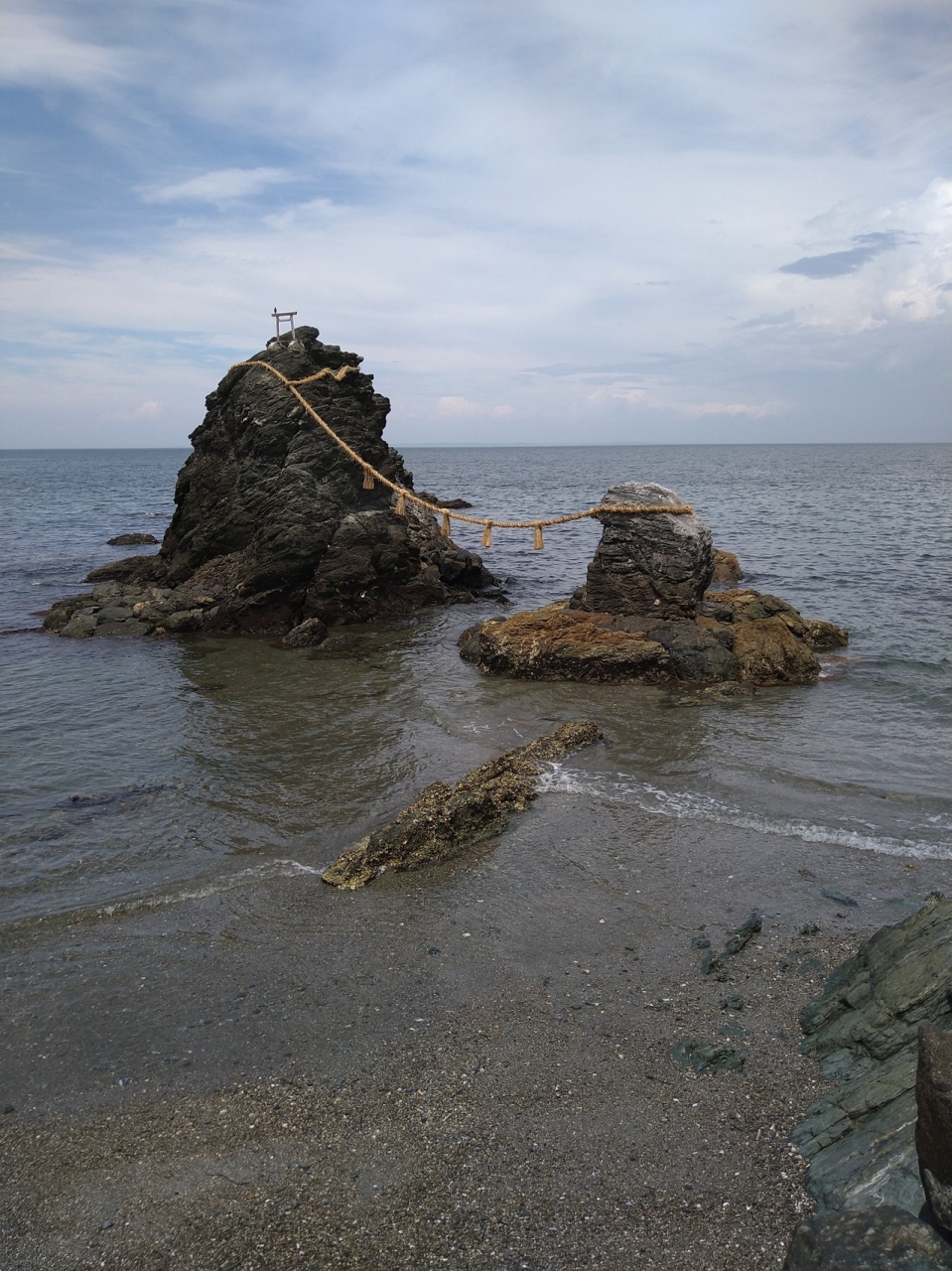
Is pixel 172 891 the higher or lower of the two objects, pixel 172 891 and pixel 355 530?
the lower

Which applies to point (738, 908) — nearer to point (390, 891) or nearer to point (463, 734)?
point (390, 891)

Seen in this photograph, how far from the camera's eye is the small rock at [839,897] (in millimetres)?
6509

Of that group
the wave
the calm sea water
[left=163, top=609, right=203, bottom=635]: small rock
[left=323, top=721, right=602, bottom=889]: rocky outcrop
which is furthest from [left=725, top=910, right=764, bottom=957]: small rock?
[left=163, top=609, right=203, bottom=635]: small rock

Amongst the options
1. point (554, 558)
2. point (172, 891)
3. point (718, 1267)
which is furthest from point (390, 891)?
point (554, 558)

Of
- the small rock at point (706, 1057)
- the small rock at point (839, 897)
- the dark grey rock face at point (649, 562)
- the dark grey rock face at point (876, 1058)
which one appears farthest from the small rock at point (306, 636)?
the dark grey rock face at point (876, 1058)

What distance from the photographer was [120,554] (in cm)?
2939

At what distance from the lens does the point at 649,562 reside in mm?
14336

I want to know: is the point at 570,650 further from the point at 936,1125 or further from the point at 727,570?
the point at 727,570

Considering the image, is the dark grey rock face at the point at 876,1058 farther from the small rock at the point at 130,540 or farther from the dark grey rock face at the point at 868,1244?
the small rock at the point at 130,540

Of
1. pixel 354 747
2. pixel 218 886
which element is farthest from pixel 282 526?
pixel 218 886

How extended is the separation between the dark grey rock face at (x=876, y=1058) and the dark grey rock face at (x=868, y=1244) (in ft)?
0.21

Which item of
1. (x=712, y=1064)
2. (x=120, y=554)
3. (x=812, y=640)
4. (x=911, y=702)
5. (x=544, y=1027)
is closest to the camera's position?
(x=712, y=1064)

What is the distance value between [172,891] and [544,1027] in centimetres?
352

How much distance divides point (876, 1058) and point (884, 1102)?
1.75 ft
